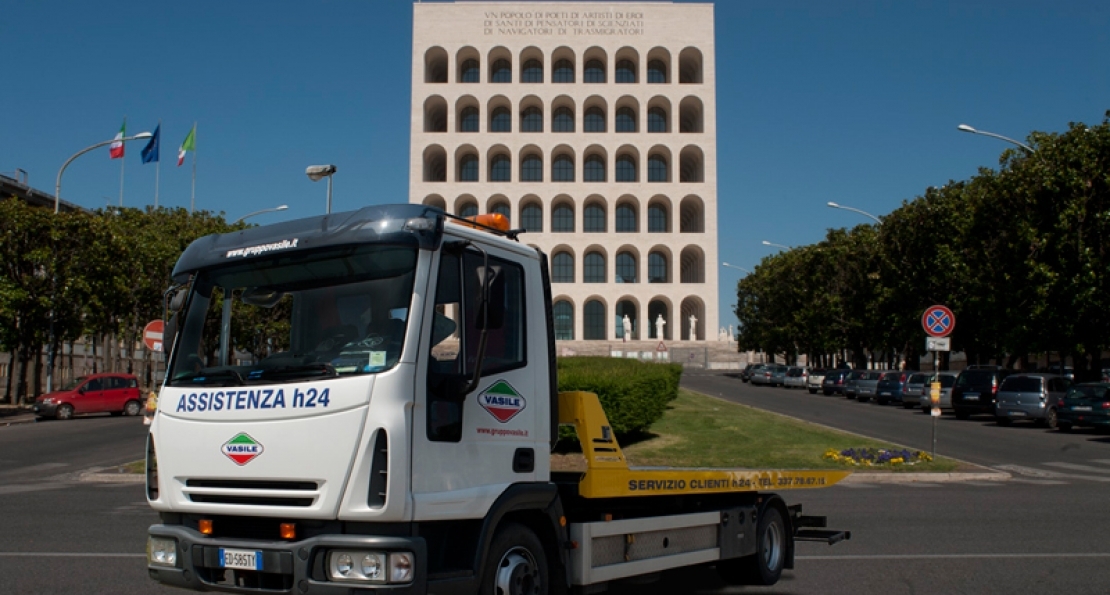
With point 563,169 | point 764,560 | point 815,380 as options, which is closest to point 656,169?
point 563,169

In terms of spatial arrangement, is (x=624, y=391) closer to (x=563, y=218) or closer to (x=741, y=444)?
(x=741, y=444)

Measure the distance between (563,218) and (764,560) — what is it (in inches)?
3451

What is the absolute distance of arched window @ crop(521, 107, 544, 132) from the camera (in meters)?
95.9

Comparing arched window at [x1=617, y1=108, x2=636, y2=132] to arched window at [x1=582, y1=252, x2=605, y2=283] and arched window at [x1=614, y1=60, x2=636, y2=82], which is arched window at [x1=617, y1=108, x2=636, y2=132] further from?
arched window at [x1=582, y1=252, x2=605, y2=283]

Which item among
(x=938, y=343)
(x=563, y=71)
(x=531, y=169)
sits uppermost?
(x=563, y=71)

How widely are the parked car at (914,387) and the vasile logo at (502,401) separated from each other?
123 ft

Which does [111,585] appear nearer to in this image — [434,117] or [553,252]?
[553,252]

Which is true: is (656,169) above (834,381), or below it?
above

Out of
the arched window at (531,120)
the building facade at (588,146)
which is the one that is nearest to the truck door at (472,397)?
the building facade at (588,146)

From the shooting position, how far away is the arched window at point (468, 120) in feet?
318

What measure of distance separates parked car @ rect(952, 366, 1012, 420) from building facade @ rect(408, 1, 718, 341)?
54.4m

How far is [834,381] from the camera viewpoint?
170ft

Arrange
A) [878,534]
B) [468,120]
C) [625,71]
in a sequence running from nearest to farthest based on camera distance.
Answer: [878,534] < [625,71] < [468,120]

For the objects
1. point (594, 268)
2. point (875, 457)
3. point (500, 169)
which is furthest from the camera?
point (500, 169)
